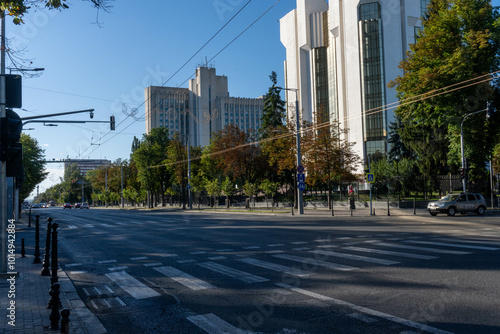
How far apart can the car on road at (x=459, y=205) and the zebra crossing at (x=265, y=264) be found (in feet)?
53.4

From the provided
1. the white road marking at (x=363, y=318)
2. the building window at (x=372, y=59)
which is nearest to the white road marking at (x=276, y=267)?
the white road marking at (x=363, y=318)

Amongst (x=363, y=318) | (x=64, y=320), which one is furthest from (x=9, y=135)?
(x=363, y=318)

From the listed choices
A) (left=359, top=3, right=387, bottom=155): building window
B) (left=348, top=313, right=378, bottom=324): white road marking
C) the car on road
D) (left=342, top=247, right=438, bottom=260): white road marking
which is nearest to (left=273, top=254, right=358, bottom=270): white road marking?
(left=342, top=247, right=438, bottom=260): white road marking

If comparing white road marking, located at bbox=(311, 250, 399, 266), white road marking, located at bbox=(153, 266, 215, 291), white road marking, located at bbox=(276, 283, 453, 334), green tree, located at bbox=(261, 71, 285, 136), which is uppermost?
green tree, located at bbox=(261, 71, 285, 136)

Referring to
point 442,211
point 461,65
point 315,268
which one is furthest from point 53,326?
point 461,65

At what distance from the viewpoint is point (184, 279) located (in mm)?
8047

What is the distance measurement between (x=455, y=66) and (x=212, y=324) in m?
30.2

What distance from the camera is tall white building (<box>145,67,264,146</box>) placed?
129000 mm

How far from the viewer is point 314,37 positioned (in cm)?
7681

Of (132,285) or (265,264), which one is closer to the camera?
(132,285)

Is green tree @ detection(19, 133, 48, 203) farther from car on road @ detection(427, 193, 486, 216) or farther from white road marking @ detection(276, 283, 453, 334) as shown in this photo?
white road marking @ detection(276, 283, 453, 334)

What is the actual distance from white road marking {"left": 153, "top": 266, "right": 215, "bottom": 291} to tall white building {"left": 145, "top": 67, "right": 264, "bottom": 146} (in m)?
117

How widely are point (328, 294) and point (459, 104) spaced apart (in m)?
30.4

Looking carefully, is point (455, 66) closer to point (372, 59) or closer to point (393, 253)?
point (393, 253)
